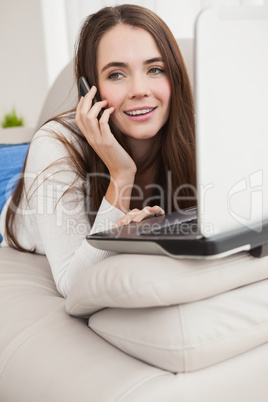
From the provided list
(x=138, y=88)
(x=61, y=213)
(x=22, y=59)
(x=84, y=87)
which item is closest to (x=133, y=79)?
(x=138, y=88)

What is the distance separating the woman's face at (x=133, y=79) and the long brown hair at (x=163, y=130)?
0.07 ft

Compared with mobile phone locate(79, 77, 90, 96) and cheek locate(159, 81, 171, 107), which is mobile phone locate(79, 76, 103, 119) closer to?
mobile phone locate(79, 77, 90, 96)

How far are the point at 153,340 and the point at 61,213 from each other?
1.42ft

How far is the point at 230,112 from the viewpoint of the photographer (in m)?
0.67

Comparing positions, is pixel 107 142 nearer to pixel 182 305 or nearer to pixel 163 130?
pixel 163 130

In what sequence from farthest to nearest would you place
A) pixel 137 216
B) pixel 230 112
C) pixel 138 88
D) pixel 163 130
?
pixel 163 130 → pixel 138 88 → pixel 137 216 → pixel 230 112

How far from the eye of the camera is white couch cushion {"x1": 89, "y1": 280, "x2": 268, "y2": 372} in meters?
0.73

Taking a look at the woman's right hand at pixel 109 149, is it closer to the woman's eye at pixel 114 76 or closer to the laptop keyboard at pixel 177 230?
the woman's eye at pixel 114 76

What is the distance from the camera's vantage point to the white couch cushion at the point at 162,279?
2.38 feet

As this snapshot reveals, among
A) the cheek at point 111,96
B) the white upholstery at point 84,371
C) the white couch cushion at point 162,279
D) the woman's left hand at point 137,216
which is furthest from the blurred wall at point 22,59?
the white couch cushion at point 162,279

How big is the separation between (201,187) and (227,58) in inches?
6.9

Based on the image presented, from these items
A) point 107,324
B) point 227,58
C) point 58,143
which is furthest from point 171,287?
point 58,143

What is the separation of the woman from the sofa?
20 centimetres

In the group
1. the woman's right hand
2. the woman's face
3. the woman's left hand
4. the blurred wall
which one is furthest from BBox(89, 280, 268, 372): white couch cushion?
the blurred wall
